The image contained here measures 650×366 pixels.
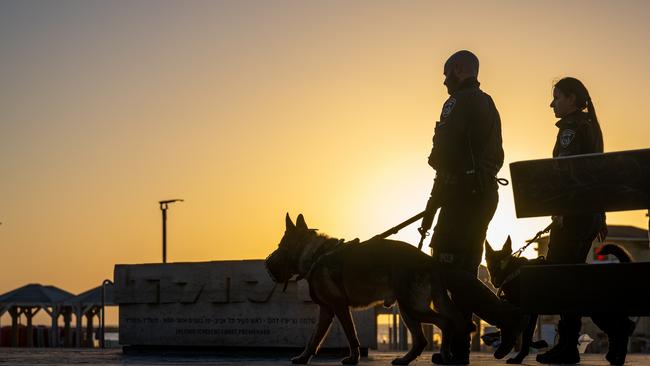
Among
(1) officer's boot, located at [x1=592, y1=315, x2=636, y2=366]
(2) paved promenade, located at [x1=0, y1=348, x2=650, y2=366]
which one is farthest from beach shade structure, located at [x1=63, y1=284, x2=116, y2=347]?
(1) officer's boot, located at [x1=592, y1=315, x2=636, y2=366]

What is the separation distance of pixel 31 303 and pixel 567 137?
64397 millimetres

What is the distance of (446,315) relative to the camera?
834 cm

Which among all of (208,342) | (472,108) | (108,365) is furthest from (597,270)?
(208,342)

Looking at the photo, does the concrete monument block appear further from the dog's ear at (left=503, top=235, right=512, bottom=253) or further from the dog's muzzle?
the dog's muzzle

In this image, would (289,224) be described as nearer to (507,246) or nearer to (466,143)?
(466,143)

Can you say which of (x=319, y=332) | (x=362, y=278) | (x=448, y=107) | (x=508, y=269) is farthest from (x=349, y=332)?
(x=448, y=107)

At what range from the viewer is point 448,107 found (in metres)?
8.52

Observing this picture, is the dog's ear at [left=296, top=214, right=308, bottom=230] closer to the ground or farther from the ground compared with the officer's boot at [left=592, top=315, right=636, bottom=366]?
farther from the ground

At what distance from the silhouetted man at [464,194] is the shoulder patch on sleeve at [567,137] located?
106 cm

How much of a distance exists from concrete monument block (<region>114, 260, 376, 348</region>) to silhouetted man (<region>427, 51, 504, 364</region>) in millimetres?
8214

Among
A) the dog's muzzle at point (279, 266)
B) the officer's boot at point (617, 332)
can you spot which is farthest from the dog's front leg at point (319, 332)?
the officer's boot at point (617, 332)

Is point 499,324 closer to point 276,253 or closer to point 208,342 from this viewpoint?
point 276,253

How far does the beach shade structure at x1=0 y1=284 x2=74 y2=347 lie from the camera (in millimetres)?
69250

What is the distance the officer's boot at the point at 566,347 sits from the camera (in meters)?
9.40
